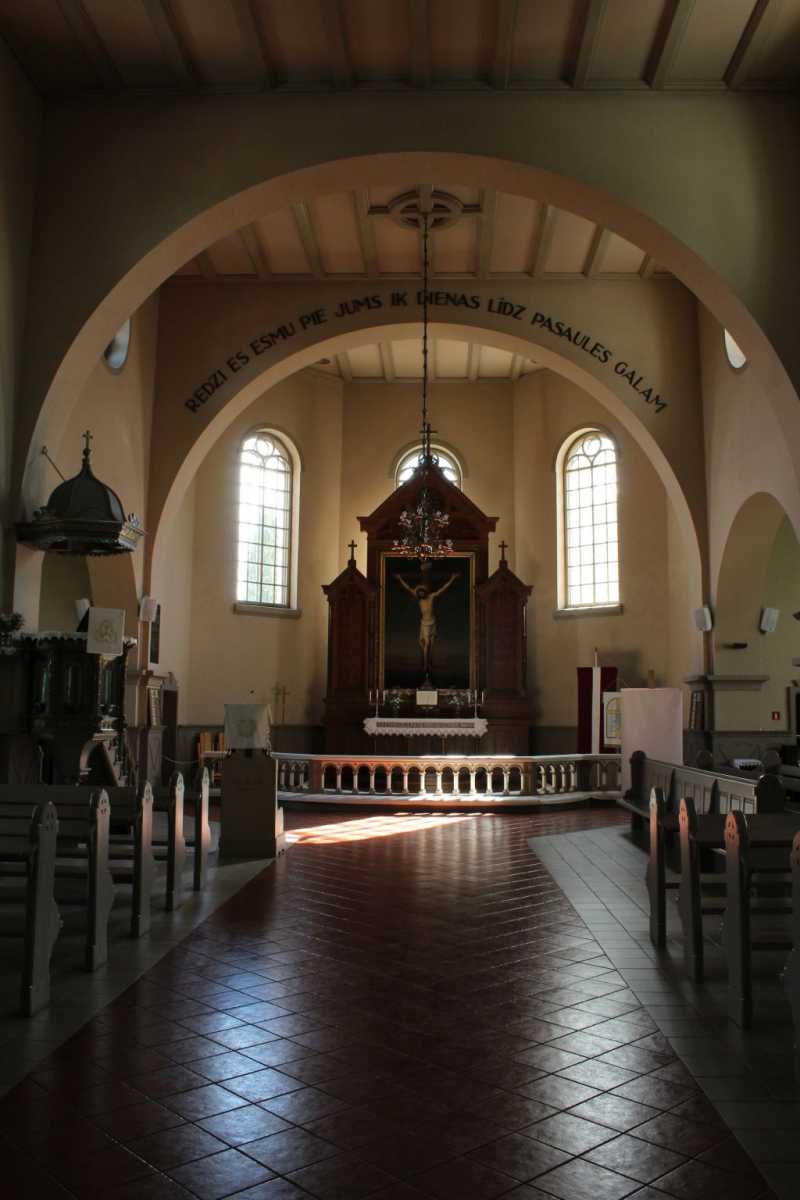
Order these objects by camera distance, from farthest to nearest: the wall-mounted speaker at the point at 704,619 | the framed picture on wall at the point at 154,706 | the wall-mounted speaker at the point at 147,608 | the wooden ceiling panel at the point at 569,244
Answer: the framed picture on wall at the point at 154,706 < the wall-mounted speaker at the point at 147,608 < the wall-mounted speaker at the point at 704,619 < the wooden ceiling panel at the point at 569,244

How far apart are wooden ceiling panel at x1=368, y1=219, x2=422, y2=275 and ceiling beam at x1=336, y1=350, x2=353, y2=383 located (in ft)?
12.8

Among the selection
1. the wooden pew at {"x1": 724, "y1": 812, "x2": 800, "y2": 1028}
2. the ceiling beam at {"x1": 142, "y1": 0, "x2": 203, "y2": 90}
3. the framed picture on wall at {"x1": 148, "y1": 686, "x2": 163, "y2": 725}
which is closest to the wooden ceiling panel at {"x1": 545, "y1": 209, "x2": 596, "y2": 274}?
the ceiling beam at {"x1": 142, "y1": 0, "x2": 203, "y2": 90}

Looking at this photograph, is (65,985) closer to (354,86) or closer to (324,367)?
(354,86)

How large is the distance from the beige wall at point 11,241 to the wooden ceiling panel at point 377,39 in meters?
3.16

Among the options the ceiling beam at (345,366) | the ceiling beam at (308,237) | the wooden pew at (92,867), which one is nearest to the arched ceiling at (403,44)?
the ceiling beam at (308,237)

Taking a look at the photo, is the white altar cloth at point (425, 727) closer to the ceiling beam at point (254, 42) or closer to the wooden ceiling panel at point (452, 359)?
the wooden ceiling panel at point (452, 359)

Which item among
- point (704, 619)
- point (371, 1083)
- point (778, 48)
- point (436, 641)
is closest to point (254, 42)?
point (778, 48)

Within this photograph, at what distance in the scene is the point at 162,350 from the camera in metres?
13.3

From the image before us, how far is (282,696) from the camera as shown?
16.9 meters

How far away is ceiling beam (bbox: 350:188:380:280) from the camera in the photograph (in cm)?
1163

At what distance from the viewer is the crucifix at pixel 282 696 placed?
55.4 ft

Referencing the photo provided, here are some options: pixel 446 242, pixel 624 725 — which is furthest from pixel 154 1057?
pixel 446 242

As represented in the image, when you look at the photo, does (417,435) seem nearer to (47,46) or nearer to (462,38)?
(462,38)

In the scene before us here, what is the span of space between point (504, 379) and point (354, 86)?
30.8 feet
